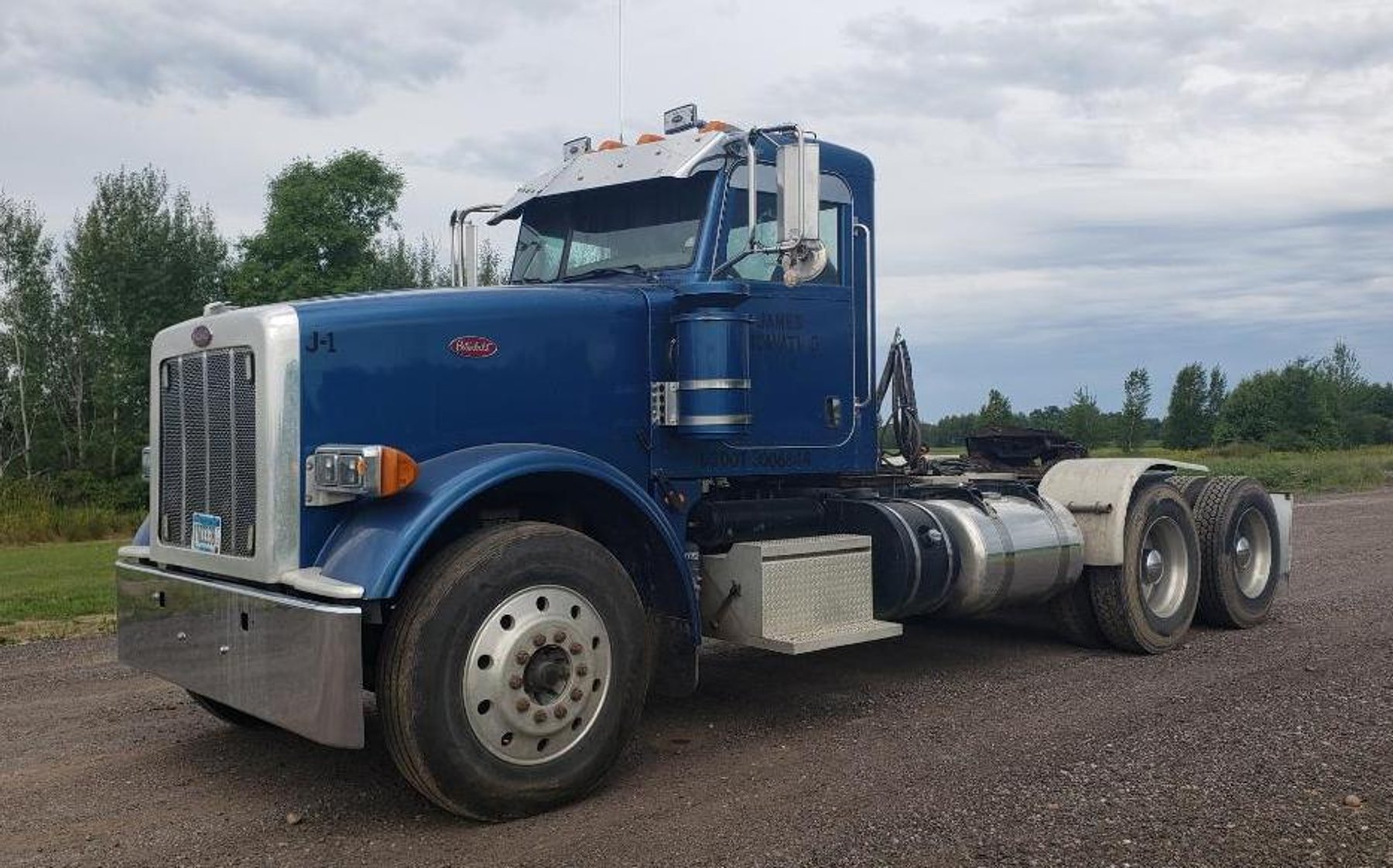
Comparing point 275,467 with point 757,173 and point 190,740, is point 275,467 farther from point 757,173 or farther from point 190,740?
point 757,173

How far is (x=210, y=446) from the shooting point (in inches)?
213

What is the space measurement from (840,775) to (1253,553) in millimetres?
5678

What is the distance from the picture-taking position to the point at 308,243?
35.6 metres

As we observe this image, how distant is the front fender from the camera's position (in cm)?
466

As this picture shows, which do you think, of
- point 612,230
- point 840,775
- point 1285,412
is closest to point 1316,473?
point 612,230

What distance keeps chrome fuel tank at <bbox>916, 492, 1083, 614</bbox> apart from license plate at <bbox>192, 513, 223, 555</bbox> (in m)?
3.98

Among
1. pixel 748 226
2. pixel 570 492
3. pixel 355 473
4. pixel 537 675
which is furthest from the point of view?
pixel 748 226

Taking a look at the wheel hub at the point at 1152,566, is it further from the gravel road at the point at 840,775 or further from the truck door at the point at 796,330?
the truck door at the point at 796,330

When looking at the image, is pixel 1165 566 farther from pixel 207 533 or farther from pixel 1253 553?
pixel 207 533

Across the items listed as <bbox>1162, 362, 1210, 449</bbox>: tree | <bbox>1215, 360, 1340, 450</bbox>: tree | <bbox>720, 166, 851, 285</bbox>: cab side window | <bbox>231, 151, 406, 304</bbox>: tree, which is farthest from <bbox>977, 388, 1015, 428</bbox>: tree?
<bbox>1215, 360, 1340, 450</bbox>: tree

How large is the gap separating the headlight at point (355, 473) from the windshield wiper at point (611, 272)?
206 cm

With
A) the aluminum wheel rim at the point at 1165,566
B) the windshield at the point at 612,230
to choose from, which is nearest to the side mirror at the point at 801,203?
the windshield at the point at 612,230

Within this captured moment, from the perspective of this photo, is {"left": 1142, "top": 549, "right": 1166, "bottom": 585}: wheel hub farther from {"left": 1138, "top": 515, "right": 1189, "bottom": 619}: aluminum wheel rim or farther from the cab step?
the cab step

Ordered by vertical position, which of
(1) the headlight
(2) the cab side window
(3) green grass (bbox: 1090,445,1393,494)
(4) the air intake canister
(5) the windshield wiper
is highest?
(2) the cab side window
